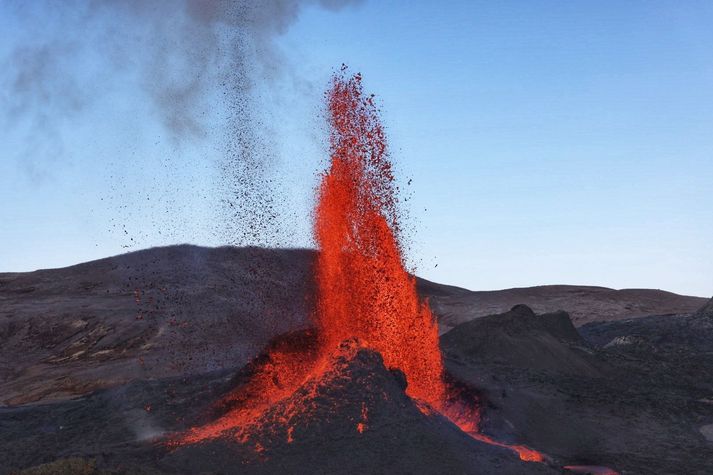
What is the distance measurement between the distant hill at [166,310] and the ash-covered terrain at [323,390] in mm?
190

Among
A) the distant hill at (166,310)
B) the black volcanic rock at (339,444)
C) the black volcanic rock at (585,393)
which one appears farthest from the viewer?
the distant hill at (166,310)

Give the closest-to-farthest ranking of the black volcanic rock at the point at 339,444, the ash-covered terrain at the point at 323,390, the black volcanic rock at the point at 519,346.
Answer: the black volcanic rock at the point at 339,444 < the ash-covered terrain at the point at 323,390 < the black volcanic rock at the point at 519,346

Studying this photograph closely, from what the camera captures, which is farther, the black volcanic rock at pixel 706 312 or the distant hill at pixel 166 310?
the black volcanic rock at pixel 706 312

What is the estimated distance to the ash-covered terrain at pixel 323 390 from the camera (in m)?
14.0

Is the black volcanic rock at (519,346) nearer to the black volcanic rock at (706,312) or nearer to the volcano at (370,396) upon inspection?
the volcano at (370,396)

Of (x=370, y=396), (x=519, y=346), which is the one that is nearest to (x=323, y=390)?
(x=370, y=396)

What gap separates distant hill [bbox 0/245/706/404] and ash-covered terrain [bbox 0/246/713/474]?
0.62 ft

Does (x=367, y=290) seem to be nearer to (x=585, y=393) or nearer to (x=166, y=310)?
(x=585, y=393)

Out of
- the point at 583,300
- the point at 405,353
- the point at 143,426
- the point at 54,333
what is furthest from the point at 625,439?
the point at 583,300

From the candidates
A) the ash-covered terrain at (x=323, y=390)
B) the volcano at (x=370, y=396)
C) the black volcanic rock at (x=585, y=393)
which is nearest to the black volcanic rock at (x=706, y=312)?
the ash-covered terrain at (x=323, y=390)

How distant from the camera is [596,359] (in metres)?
28.0

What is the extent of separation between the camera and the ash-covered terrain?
1398 cm

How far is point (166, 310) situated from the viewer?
4756cm

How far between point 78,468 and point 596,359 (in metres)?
21.9
